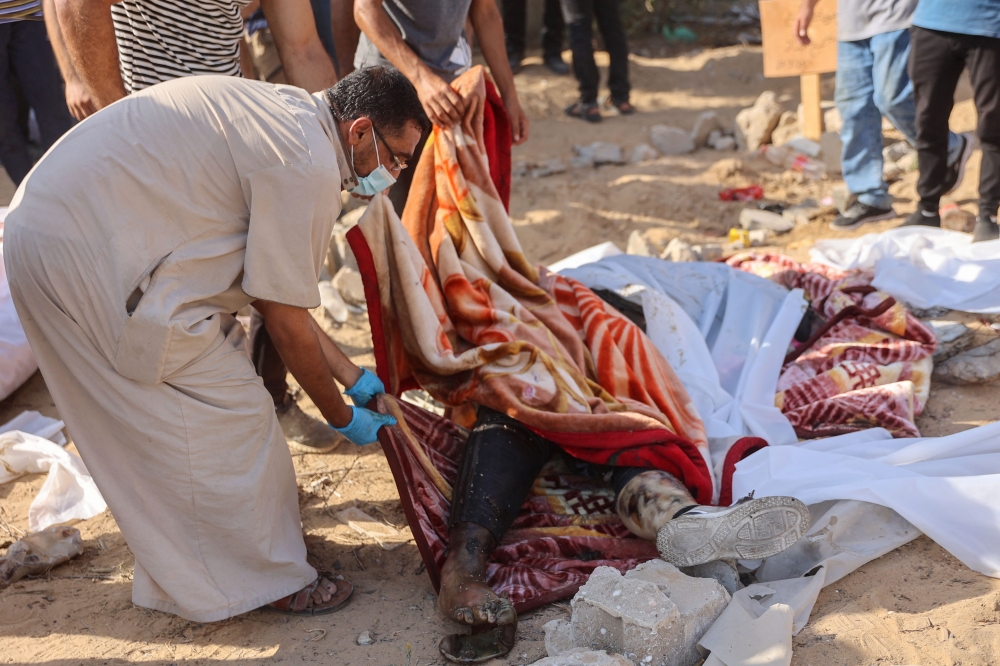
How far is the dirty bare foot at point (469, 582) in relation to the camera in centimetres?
212

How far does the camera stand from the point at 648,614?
6.28 ft

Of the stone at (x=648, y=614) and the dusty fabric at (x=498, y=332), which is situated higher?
the dusty fabric at (x=498, y=332)

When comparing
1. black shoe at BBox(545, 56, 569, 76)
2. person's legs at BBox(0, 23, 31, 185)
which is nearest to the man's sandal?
person's legs at BBox(0, 23, 31, 185)

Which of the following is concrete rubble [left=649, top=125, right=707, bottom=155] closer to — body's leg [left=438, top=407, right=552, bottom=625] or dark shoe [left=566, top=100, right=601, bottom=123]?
dark shoe [left=566, top=100, right=601, bottom=123]

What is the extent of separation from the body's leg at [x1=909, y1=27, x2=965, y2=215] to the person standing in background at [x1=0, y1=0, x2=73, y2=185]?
4290 mm

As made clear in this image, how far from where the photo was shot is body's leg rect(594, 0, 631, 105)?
23.2 ft

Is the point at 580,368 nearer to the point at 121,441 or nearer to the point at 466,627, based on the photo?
the point at 466,627

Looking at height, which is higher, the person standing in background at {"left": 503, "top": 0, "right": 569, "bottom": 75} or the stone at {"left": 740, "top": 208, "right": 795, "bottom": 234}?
the person standing in background at {"left": 503, "top": 0, "right": 569, "bottom": 75}

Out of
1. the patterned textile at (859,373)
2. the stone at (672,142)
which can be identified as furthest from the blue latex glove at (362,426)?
the stone at (672,142)

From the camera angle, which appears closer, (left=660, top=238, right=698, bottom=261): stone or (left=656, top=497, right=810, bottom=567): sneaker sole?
(left=656, top=497, right=810, bottom=567): sneaker sole

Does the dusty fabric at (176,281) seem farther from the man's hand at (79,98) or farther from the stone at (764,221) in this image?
the stone at (764,221)

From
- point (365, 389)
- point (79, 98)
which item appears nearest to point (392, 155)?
point (365, 389)

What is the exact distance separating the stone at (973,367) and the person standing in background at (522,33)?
557cm

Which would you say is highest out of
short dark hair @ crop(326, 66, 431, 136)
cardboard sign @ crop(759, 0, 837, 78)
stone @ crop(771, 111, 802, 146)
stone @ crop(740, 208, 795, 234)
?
short dark hair @ crop(326, 66, 431, 136)
